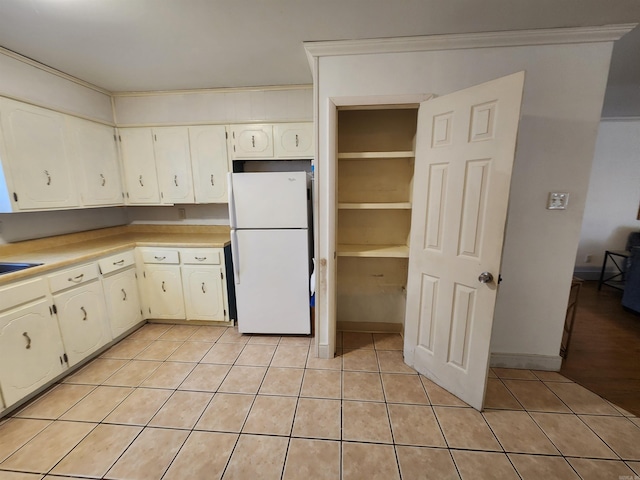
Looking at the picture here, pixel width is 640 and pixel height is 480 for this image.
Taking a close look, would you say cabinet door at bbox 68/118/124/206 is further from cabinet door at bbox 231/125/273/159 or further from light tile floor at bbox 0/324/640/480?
light tile floor at bbox 0/324/640/480

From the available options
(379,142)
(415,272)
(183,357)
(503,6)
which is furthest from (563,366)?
(183,357)

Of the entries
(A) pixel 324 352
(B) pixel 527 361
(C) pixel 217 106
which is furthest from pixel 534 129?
(C) pixel 217 106

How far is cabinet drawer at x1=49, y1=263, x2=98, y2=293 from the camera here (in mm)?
1862

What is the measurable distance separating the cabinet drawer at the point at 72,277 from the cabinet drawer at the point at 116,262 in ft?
0.22

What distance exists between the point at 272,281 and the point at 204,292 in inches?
29.7

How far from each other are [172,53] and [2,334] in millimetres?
2117

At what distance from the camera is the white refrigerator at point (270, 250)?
223cm

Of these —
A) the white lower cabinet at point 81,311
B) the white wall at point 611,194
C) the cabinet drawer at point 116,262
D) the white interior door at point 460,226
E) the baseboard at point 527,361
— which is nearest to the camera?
the white interior door at point 460,226

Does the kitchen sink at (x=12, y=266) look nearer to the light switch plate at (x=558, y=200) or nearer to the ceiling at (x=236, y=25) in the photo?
the ceiling at (x=236, y=25)

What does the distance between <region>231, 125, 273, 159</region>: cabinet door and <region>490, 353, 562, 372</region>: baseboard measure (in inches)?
106

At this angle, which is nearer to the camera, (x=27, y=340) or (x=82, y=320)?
(x=27, y=340)

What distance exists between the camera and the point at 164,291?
2.63m

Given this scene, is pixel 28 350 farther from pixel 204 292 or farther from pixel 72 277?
pixel 204 292

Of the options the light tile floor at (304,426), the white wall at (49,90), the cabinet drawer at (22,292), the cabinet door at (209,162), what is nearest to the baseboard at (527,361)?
the light tile floor at (304,426)
